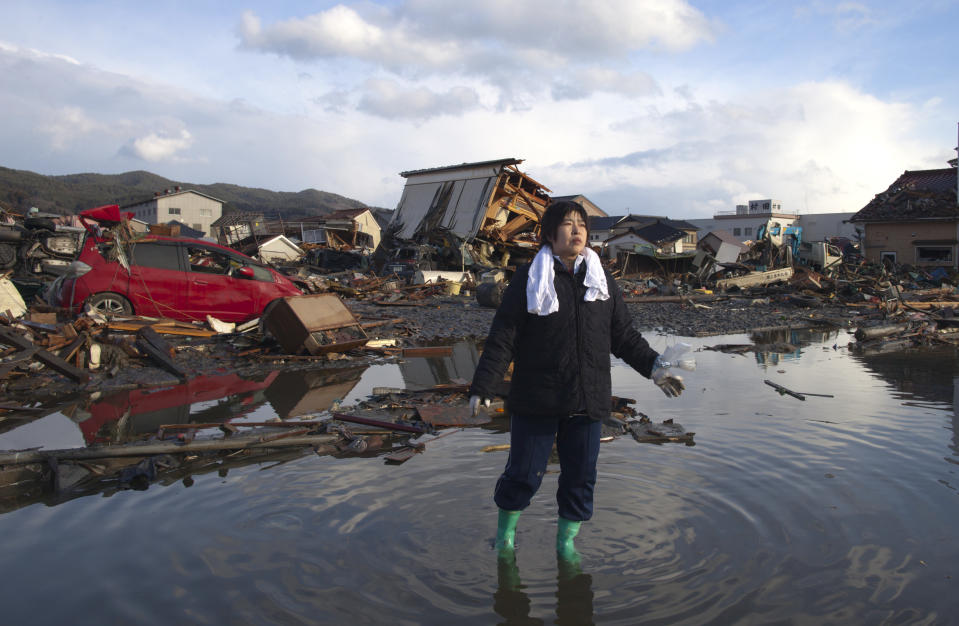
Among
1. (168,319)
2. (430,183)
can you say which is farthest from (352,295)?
(430,183)

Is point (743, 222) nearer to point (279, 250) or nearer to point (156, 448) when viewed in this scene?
point (279, 250)

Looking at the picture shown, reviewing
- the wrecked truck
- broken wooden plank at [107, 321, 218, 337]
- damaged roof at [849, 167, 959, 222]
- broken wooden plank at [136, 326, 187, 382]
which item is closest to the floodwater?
broken wooden plank at [136, 326, 187, 382]

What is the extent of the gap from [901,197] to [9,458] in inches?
1497

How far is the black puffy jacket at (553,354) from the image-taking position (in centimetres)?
305

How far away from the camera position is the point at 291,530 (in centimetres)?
365

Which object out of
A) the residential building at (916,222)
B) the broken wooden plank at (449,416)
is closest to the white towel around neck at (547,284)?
the broken wooden plank at (449,416)

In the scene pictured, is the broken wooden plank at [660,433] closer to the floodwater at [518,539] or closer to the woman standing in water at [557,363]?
the floodwater at [518,539]

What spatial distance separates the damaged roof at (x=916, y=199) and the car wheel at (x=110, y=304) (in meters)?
33.5

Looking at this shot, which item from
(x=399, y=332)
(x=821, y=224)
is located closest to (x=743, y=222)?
(x=821, y=224)

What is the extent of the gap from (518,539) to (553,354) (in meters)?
1.20

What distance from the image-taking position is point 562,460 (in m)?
3.25

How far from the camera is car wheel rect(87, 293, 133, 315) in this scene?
390 inches

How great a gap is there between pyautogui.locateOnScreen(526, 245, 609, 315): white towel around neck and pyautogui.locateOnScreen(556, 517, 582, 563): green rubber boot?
114cm

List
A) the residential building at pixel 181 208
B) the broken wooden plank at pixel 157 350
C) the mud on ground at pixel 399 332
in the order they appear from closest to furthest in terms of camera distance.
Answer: the mud on ground at pixel 399 332 → the broken wooden plank at pixel 157 350 → the residential building at pixel 181 208
